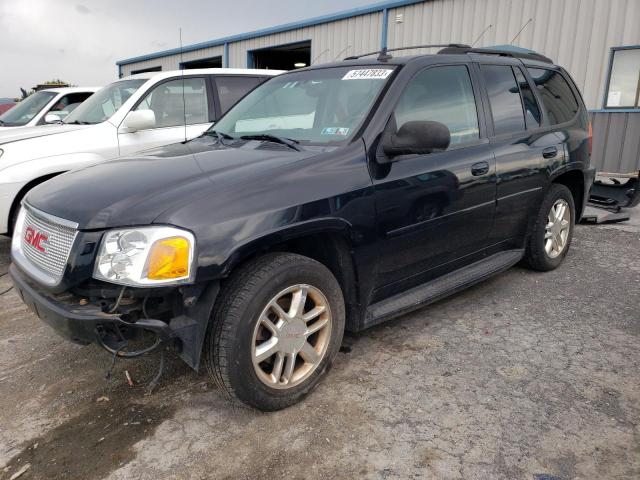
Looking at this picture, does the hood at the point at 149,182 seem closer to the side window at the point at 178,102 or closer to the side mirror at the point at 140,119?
the side mirror at the point at 140,119

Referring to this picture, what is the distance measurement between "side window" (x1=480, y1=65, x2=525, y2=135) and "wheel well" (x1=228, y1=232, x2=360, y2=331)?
1656 mm

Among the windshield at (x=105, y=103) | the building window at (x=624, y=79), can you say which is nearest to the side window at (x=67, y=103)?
the windshield at (x=105, y=103)

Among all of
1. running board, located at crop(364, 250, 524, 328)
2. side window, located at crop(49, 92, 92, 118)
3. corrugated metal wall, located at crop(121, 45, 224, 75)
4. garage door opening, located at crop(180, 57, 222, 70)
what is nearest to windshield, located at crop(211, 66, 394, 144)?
running board, located at crop(364, 250, 524, 328)

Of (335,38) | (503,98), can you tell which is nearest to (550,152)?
(503,98)

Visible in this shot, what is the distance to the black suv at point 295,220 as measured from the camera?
219 cm

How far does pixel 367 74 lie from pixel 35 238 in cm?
211

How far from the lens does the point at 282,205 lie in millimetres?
2375

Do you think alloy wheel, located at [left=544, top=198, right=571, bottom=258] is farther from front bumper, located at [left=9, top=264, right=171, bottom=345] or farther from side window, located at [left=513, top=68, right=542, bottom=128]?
front bumper, located at [left=9, top=264, right=171, bottom=345]

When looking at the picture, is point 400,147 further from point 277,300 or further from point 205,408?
point 205,408

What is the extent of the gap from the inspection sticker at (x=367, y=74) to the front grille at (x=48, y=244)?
1.92 m

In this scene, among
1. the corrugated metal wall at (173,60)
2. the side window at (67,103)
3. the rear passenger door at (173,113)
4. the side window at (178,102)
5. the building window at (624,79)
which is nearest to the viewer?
the rear passenger door at (173,113)

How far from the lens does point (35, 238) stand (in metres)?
2.54

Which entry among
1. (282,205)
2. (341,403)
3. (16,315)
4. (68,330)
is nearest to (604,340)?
(341,403)

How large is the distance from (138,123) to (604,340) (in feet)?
14.4
